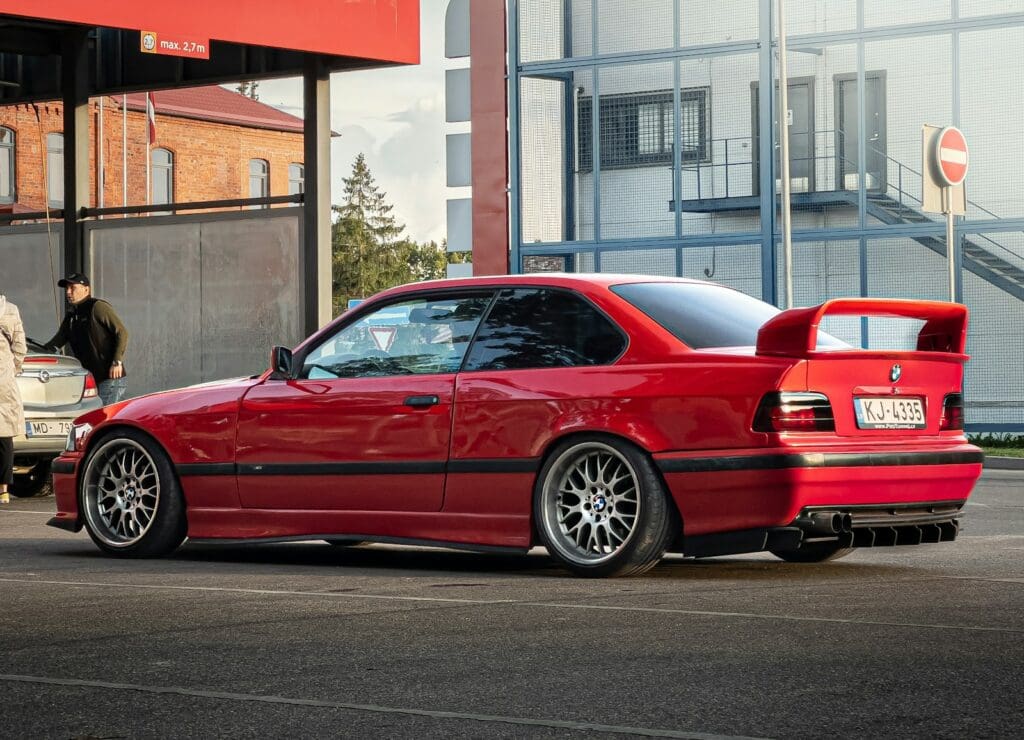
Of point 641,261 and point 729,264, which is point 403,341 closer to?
point 729,264

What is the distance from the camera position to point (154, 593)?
7.41 meters

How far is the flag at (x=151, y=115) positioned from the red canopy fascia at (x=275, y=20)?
3610 centimetres

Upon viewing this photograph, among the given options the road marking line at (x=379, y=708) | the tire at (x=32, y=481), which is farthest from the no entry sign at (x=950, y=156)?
the road marking line at (x=379, y=708)

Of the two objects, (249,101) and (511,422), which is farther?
(249,101)

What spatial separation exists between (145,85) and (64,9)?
4.32m

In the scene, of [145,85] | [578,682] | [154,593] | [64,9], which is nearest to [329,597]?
[154,593]

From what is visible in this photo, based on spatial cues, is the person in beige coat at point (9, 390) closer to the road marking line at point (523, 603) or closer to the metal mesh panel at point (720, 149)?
the road marking line at point (523, 603)

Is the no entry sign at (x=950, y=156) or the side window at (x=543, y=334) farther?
the no entry sign at (x=950, y=156)

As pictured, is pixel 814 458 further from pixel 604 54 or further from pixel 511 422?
pixel 604 54

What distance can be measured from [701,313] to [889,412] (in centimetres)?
100

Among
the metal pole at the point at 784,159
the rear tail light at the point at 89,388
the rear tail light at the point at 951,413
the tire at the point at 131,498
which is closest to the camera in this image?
the rear tail light at the point at 951,413

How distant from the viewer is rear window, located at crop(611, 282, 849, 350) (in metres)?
7.88

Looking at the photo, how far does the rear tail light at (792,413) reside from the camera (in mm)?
7355

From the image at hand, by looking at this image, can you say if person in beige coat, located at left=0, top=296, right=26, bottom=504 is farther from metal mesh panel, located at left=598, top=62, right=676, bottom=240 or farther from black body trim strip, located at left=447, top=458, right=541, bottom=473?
metal mesh panel, located at left=598, top=62, right=676, bottom=240
